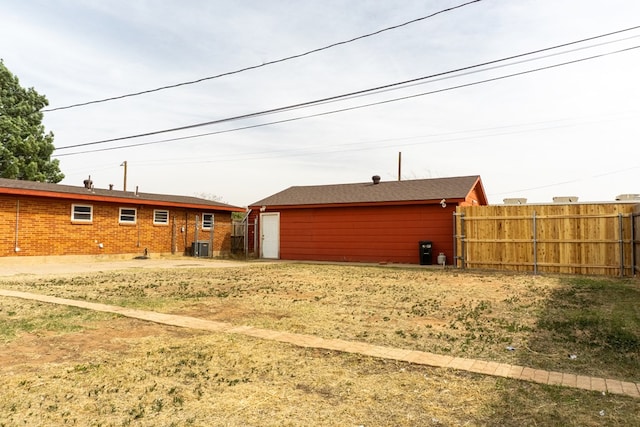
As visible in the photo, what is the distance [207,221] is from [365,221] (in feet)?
33.9

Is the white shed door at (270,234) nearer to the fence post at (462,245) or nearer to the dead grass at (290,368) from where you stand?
the fence post at (462,245)

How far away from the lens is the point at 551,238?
14.3 m

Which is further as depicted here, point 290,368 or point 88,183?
point 88,183

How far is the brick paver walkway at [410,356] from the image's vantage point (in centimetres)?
379

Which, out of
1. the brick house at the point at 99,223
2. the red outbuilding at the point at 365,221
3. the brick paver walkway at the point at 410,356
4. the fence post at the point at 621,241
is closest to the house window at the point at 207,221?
the brick house at the point at 99,223

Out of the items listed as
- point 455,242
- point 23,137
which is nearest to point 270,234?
point 455,242

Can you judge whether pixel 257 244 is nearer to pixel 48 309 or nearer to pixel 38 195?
pixel 38 195

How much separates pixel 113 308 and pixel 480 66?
38.4ft

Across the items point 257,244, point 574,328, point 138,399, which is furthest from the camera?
point 257,244

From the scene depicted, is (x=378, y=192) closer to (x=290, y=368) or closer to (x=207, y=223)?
(x=207, y=223)

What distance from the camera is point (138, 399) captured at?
343cm

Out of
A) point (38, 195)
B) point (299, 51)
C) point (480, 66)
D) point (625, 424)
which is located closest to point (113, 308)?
point (625, 424)

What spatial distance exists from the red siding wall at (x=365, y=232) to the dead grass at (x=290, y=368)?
9589 mm

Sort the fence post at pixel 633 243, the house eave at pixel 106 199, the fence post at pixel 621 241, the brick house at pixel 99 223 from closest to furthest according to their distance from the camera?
the fence post at pixel 633 243, the fence post at pixel 621 241, the house eave at pixel 106 199, the brick house at pixel 99 223
